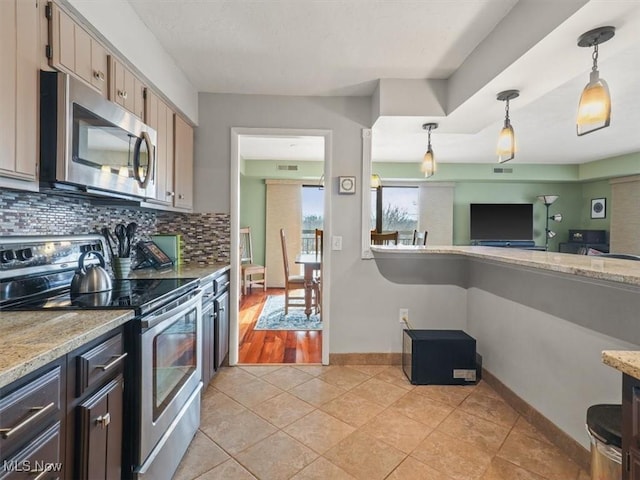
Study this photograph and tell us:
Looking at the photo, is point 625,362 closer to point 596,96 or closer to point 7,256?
point 596,96

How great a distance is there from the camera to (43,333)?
0.95 m

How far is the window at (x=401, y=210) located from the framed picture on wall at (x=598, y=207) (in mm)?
3282

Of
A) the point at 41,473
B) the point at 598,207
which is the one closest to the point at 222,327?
the point at 41,473

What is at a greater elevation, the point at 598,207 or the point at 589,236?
the point at 598,207

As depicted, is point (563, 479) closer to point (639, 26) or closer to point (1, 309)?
point (639, 26)

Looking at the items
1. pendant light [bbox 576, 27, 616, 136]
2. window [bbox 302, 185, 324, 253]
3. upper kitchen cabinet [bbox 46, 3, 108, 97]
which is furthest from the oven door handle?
window [bbox 302, 185, 324, 253]

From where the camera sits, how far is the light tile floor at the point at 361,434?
1.62m

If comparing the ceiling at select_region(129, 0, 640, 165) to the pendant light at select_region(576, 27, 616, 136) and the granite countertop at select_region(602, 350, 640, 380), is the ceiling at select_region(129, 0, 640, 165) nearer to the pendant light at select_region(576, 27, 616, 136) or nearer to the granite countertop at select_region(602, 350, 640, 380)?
the pendant light at select_region(576, 27, 616, 136)

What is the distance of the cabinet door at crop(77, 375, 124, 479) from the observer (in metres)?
0.98

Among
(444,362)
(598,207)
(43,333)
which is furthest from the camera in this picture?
(598,207)

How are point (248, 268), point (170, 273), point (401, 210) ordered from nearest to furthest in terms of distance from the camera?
point (170, 273) < point (248, 268) < point (401, 210)

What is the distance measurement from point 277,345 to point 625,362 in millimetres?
2924

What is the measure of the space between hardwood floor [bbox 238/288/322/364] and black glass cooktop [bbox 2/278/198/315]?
4.87 ft

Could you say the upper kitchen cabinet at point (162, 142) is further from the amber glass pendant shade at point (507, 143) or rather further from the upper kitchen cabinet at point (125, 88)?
the amber glass pendant shade at point (507, 143)
